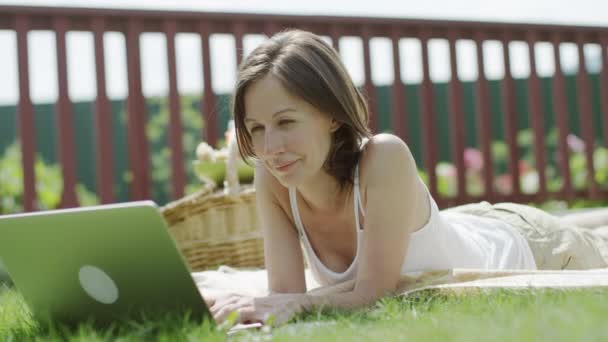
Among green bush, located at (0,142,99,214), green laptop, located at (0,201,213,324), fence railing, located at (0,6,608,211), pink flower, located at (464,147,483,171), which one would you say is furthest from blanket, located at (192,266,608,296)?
pink flower, located at (464,147,483,171)

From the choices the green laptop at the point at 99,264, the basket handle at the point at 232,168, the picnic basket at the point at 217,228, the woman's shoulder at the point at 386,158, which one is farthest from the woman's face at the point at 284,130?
the picnic basket at the point at 217,228

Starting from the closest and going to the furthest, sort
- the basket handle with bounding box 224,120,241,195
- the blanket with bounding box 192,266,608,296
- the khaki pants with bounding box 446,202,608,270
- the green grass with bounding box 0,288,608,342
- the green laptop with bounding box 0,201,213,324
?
the green grass with bounding box 0,288,608,342 < the green laptop with bounding box 0,201,213,324 < the blanket with bounding box 192,266,608,296 < the khaki pants with bounding box 446,202,608,270 < the basket handle with bounding box 224,120,241,195

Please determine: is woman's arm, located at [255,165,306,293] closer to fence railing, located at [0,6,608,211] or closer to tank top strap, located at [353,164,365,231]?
tank top strap, located at [353,164,365,231]

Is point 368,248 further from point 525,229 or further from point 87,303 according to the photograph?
point 525,229

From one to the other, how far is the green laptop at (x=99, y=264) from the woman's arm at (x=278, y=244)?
562 millimetres

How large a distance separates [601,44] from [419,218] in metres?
3.56

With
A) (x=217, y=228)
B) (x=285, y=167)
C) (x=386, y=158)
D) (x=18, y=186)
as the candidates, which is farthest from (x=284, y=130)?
(x=18, y=186)

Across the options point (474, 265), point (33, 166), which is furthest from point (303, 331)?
point (33, 166)

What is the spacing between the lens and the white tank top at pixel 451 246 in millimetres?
2199

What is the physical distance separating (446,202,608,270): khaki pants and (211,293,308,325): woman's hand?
4.03ft

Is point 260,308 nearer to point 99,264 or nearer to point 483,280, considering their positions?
point 99,264

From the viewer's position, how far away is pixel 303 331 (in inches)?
57.8

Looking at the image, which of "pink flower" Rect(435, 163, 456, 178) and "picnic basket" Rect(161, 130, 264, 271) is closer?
"picnic basket" Rect(161, 130, 264, 271)

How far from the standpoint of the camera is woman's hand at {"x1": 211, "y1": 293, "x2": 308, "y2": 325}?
5.57ft
